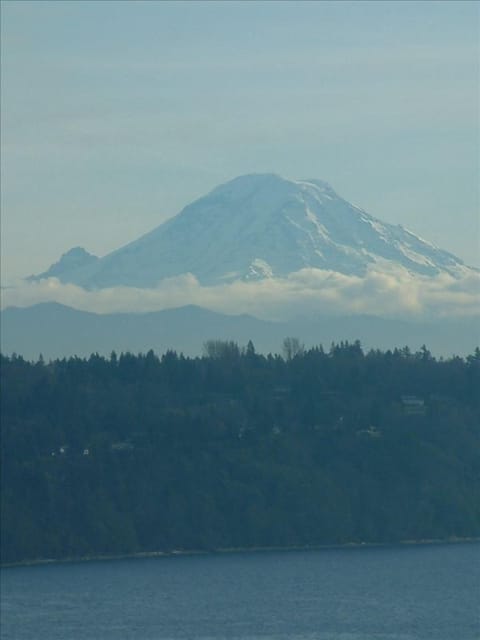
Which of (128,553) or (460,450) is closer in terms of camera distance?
(128,553)

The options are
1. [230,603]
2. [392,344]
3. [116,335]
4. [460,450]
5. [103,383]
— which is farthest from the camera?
[116,335]

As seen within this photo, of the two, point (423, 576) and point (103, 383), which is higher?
point (103, 383)

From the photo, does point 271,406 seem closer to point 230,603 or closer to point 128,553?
point 128,553

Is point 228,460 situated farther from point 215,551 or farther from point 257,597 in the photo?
point 257,597

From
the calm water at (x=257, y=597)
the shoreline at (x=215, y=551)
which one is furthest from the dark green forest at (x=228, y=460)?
the calm water at (x=257, y=597)

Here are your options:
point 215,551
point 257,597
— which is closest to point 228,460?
point 215,551

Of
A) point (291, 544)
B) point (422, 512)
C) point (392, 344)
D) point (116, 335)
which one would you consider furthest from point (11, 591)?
point (116, 335)

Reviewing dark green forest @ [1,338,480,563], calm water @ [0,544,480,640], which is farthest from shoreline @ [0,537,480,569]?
calm water @ [0,544,480,640]

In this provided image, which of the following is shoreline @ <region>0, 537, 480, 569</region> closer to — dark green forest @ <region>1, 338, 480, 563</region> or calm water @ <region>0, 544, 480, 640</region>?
dark green forest @ <region>1, 338, 480, 563</region>
